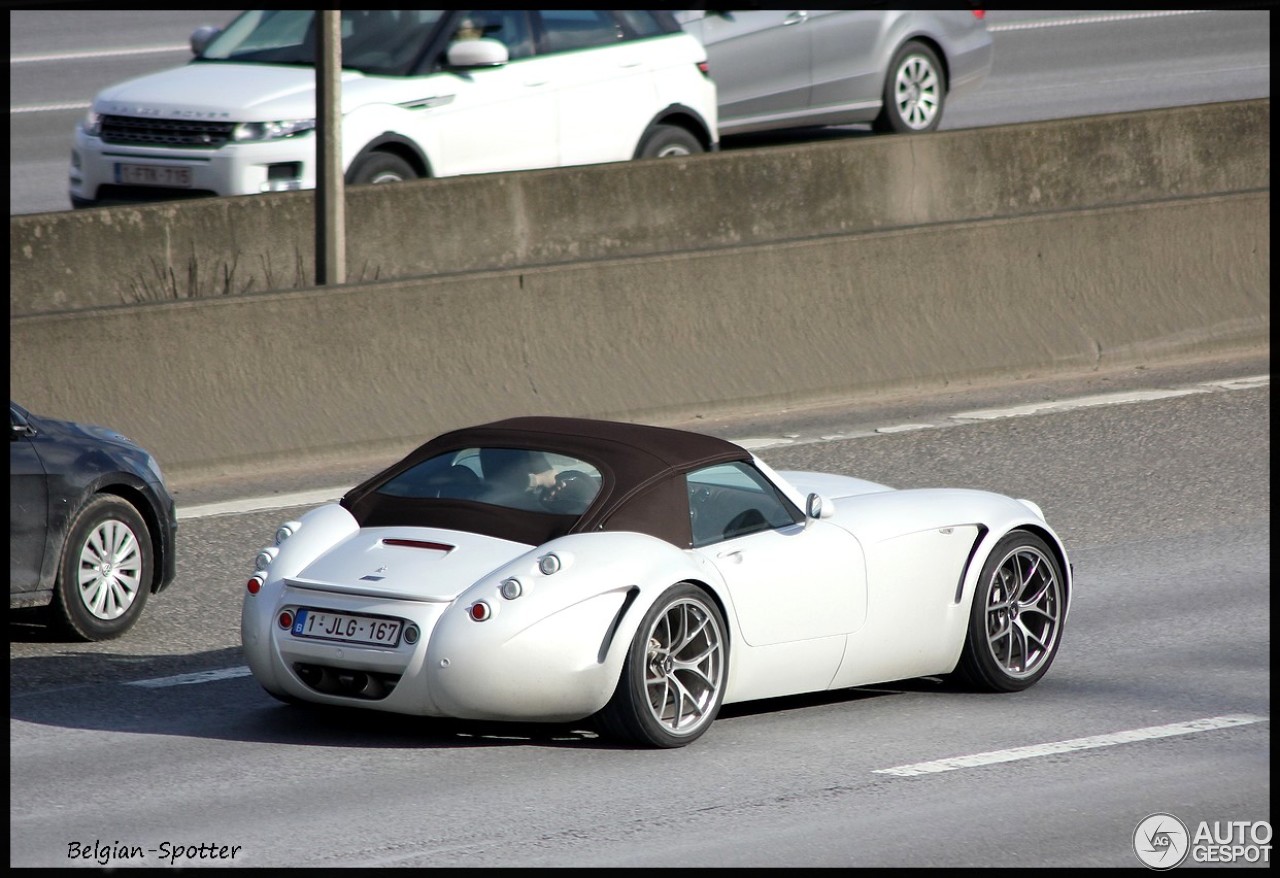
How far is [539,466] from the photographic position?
787 centimetres

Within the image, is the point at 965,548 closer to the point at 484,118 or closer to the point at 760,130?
the point at 484,118

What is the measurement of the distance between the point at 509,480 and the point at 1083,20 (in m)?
25.4

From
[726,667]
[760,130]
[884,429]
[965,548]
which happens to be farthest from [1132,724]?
[760,130]

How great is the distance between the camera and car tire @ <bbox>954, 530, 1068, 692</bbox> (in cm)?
840

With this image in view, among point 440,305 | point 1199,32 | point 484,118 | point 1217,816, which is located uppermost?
point 1199,32

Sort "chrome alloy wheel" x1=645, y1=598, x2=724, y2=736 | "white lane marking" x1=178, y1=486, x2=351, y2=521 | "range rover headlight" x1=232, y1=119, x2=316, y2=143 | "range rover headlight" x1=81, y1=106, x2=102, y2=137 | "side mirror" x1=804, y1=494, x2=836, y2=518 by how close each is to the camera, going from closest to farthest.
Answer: "chrome alloy wheel" x1=645, y1=598, x2=724, y2=736
"side mirror" x1=804, y1=494, x2=836, y2=518
"white lane marking" x1=178, y1=486, x2=351, y2=521
"range rover headlight" x1=232, y1=119, x2=316, y2=143
"range rover headlight" x1=81, y1=106, x2=102, y2=137

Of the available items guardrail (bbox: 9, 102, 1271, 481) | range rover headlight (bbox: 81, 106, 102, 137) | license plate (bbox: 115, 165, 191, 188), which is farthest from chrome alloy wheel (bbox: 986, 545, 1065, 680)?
range rover headlight (bbox: 81, 106, 102, 137)

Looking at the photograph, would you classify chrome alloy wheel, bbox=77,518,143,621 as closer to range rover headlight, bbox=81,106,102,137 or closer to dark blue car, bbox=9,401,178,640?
dark blue car, bbox=9,401,178,640

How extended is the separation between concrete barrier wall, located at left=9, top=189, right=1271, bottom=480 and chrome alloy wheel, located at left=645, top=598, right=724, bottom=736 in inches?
216

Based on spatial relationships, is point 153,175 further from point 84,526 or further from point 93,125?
point 84,526

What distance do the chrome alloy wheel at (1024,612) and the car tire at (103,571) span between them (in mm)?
3719

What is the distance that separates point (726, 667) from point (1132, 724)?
5.03ft

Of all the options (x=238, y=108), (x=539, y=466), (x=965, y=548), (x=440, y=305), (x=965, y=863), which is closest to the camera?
(x=965, y=863)

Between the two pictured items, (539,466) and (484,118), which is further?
(484,118)
